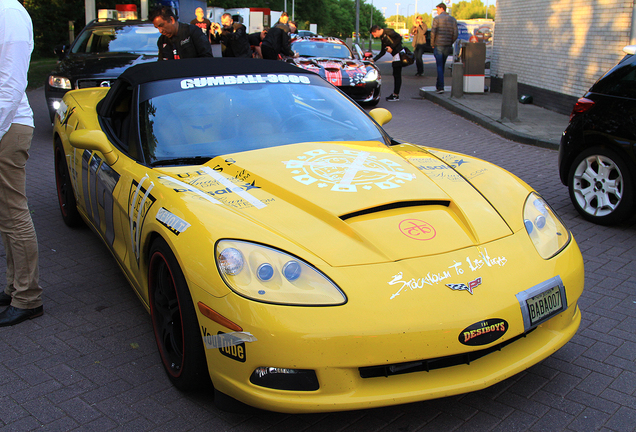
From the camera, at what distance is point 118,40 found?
10359 mm

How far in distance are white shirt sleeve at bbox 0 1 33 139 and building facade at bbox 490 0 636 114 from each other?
9477mm

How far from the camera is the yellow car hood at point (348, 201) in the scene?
8.08ft

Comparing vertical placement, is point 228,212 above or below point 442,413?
above

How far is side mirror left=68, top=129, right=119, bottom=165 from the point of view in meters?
3.47

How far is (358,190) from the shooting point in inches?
111

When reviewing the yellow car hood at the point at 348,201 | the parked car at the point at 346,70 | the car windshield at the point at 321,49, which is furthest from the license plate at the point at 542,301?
the car windshield at the point at 321,49

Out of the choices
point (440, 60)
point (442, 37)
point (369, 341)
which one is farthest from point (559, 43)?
point (369, 341)

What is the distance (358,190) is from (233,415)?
1.18 m

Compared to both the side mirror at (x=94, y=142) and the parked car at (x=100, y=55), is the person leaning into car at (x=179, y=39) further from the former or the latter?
the side mirror at (x=94, y=142)

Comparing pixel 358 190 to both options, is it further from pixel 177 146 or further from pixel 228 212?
pixel 177 146

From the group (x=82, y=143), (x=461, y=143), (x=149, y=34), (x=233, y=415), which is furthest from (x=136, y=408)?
(x=149, y=34)

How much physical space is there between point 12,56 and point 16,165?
66 cm

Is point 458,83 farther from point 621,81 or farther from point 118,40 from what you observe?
point 621,81

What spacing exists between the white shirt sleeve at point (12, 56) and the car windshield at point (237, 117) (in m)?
0.69
